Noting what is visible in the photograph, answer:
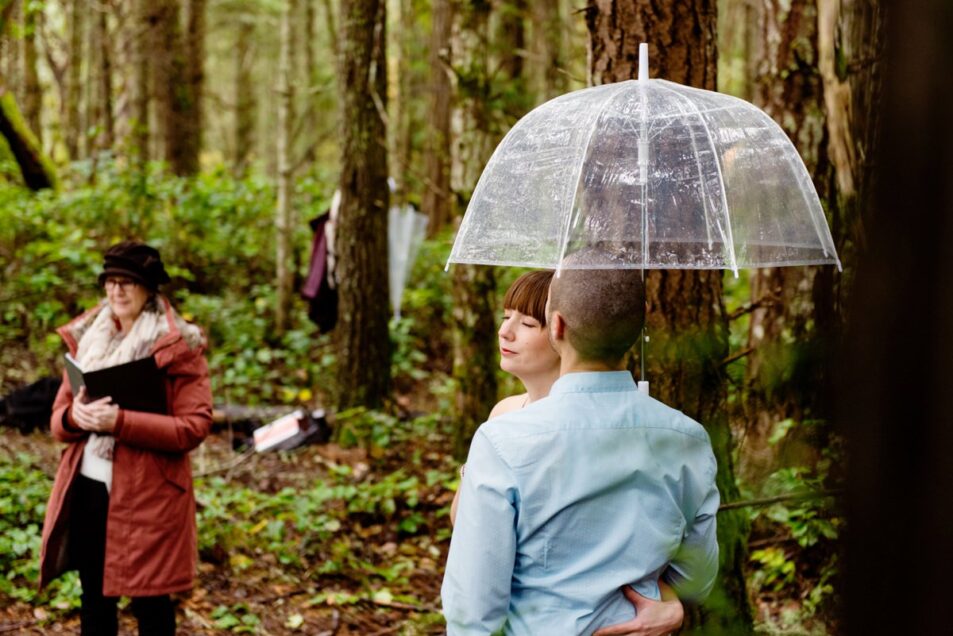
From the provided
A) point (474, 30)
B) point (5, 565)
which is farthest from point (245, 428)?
point (474, 30)

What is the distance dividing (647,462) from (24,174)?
42.5ft

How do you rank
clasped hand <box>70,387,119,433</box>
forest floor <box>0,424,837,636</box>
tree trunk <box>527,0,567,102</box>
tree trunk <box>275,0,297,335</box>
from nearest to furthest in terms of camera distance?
clasped hand <box>70,387,119,433</box>
forest floor <box>0,424,837,636</box>
tree trunk <box>275,0,297,335</box>
tree trunk <box>527,0,567,102</box>

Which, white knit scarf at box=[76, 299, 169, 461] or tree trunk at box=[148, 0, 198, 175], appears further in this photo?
tree trunk at box=[148, 0, 198, 175]

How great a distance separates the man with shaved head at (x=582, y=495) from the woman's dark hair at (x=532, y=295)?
40 centimetres

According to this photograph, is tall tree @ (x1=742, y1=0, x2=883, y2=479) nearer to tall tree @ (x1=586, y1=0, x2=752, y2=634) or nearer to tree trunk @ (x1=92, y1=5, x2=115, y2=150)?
tall tree @ (x1=586, y1=0, x2=752, y2=634)

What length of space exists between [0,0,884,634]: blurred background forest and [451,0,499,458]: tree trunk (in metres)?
0.02

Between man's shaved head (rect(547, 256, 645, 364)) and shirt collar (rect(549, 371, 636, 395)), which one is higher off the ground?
man's shaved head (rect(547, 256, 645, 364))

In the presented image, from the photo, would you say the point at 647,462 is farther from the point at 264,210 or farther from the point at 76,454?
the point at 264,210

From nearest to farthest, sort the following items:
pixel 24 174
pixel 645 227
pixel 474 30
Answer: pixel 645 227
pixel 474 30
pixel 24 174

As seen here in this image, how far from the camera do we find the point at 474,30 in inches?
314

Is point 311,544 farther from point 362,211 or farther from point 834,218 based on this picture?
point 834,218

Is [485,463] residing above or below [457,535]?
above

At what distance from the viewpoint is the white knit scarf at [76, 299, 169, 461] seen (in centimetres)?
412

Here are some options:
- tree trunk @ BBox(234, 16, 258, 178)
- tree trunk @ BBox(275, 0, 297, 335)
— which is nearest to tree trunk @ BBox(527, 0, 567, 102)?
tree trunk @ BBox(275, 0, 297, 335)
